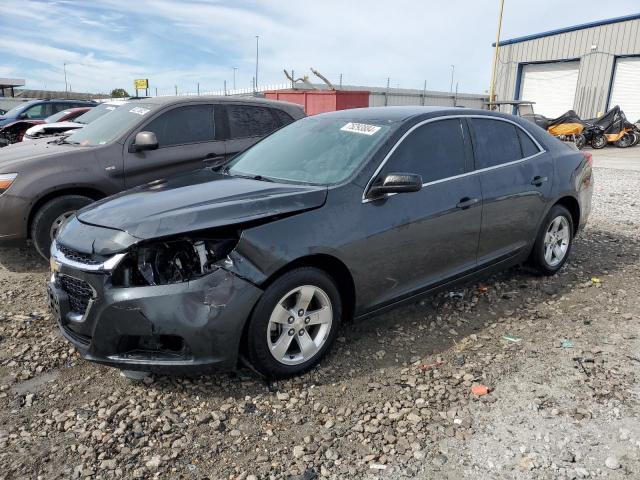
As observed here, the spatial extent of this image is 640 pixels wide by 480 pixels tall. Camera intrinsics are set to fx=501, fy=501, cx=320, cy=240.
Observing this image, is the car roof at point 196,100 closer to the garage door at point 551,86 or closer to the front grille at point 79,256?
the front grille at point 79,256

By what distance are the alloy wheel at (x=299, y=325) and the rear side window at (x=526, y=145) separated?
253 centimetres

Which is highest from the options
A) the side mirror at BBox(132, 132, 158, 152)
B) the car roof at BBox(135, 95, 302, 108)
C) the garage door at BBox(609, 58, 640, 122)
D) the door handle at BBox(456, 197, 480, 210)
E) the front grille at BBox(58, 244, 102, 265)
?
the garage door at BBox(609, 58, 640, 122)

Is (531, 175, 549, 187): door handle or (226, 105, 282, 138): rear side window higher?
(226, 105, 282, 138): rear side window

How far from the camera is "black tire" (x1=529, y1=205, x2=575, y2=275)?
15.2 ft

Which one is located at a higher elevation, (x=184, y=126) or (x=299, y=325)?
(x=184, y=126)

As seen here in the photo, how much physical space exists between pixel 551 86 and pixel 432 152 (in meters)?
25.9

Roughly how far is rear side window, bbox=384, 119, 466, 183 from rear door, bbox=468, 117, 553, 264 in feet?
0.70

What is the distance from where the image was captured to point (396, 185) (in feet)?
10.5

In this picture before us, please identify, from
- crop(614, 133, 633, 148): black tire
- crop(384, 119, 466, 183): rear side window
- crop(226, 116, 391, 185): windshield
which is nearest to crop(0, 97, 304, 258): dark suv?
crop(226, 116, 391, 185): windshield

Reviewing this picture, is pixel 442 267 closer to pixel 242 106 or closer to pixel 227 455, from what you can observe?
pixel 227 455

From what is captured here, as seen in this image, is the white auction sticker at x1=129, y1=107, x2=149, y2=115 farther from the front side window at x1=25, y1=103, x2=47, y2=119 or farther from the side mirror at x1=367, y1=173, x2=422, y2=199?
the front side window at x1=25, y1=103, x2=47, y2=119

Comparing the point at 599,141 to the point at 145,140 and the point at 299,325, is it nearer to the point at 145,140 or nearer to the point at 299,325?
the point at 145,140

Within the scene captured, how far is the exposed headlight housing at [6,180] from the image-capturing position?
4.80 m

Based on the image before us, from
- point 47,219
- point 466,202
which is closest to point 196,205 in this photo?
point 466,202
